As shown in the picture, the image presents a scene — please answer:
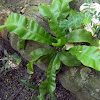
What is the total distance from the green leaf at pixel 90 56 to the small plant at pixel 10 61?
→ 49.5 inches

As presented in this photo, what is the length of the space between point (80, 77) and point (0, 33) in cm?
164

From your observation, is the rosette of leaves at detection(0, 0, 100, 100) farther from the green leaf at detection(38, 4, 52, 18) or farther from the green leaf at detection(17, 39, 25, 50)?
the green leaf at detection(17, 39, 25, 50)

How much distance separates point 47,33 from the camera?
65.4 inches

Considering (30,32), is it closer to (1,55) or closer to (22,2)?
(22,2)

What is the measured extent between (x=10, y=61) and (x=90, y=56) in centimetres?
167

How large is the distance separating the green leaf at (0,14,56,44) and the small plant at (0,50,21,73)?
830 mm

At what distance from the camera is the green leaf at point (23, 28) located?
1.51 m

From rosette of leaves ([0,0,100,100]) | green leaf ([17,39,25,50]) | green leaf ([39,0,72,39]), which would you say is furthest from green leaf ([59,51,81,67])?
green leaf ([17,39,25,50])

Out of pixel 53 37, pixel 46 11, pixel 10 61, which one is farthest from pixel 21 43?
pixel 10 61

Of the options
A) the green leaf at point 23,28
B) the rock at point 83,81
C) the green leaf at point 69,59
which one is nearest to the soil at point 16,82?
the rock at point 83,81

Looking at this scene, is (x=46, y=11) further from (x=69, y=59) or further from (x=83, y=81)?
(x=83, y=81)

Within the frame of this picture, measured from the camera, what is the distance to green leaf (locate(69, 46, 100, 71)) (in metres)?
1.22

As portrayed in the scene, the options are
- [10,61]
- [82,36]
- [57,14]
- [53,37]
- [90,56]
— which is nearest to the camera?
[90,56]

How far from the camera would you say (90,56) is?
1.28m
